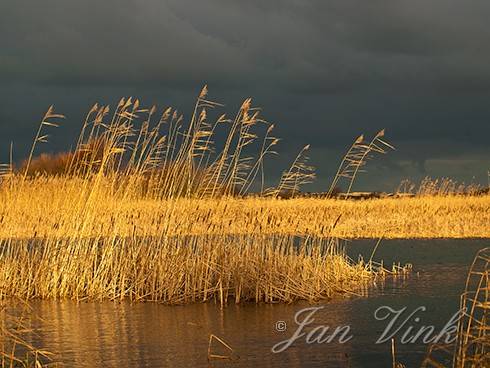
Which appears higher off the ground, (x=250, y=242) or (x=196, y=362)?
(x=250, y=242)

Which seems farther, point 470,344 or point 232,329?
point 232,329

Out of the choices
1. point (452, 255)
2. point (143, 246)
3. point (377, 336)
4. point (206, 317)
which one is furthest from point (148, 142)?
point (452, 255)

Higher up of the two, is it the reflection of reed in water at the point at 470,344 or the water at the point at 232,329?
the reflection of reed in water at the point at 470,344

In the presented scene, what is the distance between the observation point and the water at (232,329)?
706cm

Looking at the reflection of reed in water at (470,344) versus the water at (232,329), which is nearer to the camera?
the reflection of reed in water at (470,344)

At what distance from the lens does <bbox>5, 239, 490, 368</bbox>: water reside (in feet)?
23.2

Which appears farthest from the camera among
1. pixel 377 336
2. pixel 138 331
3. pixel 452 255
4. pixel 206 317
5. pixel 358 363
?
pixel 452 255

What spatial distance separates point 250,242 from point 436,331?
3.62 m

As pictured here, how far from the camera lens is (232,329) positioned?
27.9 ft

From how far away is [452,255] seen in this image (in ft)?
51.3

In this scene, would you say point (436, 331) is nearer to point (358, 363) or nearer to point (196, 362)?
point (358, 363)

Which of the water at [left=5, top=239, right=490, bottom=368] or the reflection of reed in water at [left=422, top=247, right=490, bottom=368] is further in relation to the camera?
the water at [left=5, top=239, right=490, bottom=368]

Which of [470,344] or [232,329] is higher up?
[470,344]

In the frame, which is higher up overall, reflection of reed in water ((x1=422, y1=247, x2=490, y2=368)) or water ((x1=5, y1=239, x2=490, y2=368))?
reflection of reed in water ((x1=422, y1=247, x2=490, y2=368))
